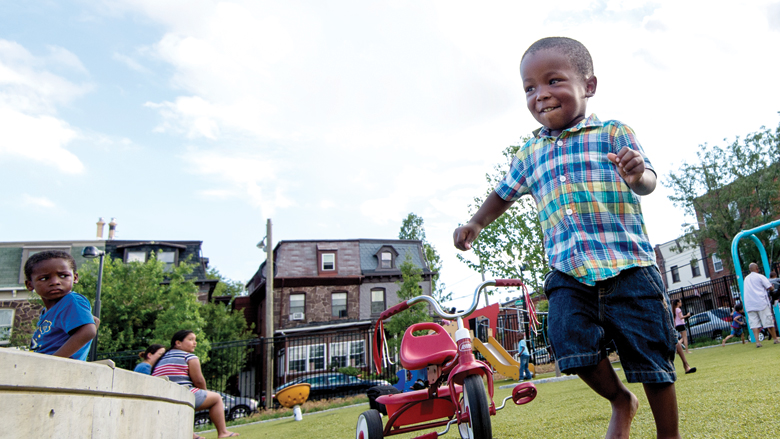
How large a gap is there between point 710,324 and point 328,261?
75.1 feet

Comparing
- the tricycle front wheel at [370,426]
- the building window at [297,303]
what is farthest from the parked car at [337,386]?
the tricycle front wheel at [370,426]

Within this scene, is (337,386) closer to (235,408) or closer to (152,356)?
(235,408)

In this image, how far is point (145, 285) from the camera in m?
24.2

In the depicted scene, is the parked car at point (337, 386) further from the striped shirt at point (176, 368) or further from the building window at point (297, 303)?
the building window at point (297, 303)

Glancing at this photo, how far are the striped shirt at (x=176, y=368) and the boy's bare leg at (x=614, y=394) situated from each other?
17.8 ft

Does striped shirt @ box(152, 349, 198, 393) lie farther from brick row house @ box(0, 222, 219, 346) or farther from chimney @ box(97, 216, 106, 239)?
chimney @ box(97, 216, 106, 239)

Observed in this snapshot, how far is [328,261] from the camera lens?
111 ft

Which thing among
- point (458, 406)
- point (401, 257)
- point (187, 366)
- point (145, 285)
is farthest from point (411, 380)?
point (401, 257)

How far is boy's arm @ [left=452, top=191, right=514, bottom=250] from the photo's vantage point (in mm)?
2484

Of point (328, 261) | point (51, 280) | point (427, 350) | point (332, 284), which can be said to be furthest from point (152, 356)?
point (328, 261)

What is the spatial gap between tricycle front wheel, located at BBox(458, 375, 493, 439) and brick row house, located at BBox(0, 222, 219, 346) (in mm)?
26770

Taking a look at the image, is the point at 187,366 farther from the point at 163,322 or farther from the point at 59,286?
the point at 163,322

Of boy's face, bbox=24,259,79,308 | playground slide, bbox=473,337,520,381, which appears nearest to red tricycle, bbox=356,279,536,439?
boy's face, bbox=24,259,79,308

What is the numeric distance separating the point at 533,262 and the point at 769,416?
14.1 m
